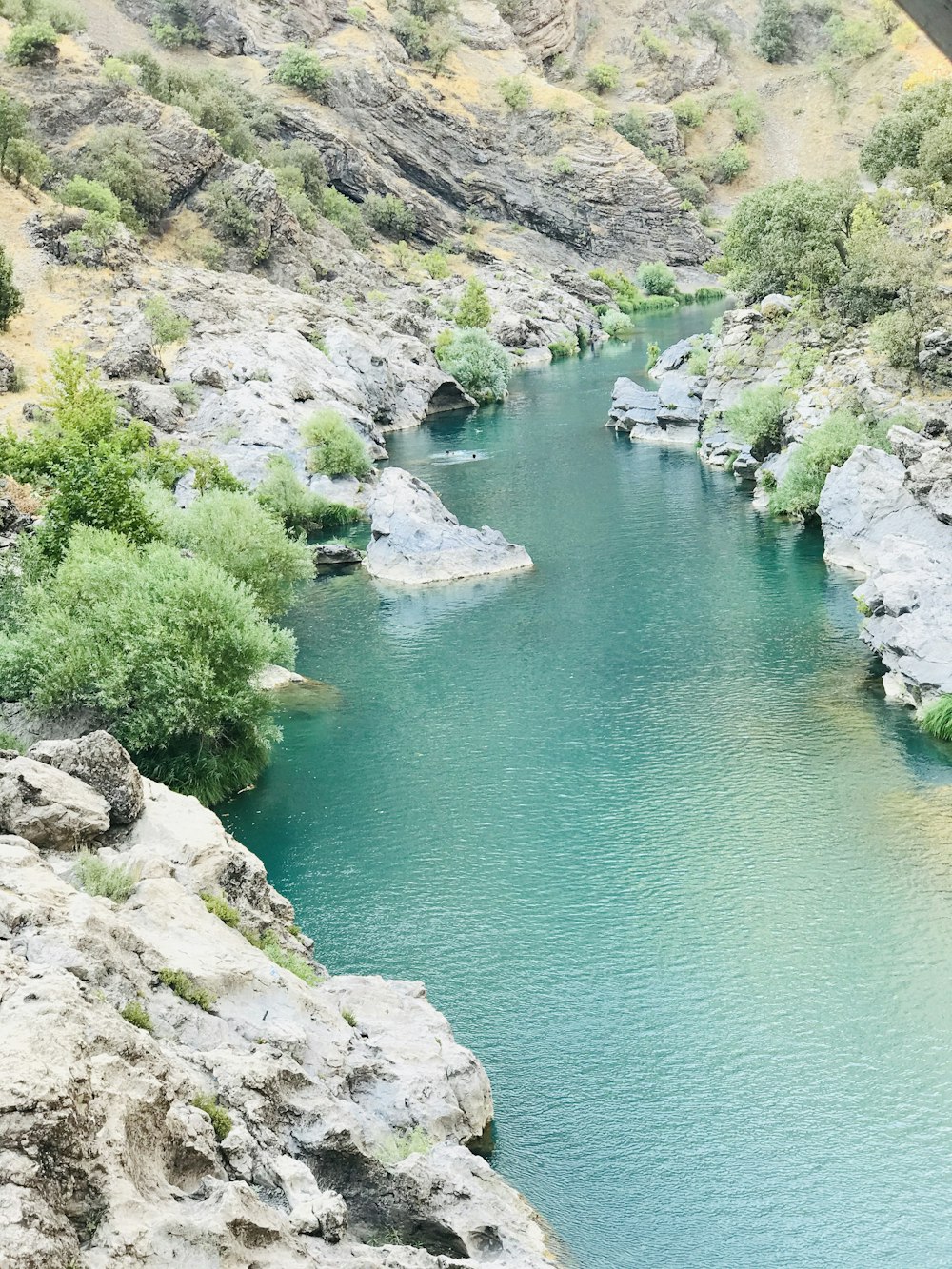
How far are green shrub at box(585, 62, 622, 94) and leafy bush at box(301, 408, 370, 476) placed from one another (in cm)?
13146

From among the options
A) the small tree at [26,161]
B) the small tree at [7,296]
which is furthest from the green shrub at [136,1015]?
the small tree at [26,161]

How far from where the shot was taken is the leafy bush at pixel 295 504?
55.1 metres

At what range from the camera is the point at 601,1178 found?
18.3m

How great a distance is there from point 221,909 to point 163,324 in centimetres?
6035

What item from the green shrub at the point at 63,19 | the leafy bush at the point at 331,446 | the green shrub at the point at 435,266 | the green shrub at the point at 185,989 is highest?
the green shrub at the point at 63,19

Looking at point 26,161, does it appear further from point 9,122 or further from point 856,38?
point 856,38

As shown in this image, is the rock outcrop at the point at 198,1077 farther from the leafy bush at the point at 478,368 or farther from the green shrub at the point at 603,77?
the green shrub at the point at 603,77

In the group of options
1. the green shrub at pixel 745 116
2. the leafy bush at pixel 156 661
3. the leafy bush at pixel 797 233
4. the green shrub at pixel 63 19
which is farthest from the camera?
the green shrub at pixel 745 116

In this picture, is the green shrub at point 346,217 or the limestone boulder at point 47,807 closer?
the limestone boulder at point 47,807

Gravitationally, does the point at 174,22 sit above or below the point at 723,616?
above

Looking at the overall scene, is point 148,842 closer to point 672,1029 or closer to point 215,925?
point 215,925

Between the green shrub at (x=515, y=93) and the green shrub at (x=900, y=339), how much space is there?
107 metres

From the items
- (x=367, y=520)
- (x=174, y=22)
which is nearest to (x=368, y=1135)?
(x=367, y=520)

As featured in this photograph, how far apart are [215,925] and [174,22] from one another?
5305 inches
